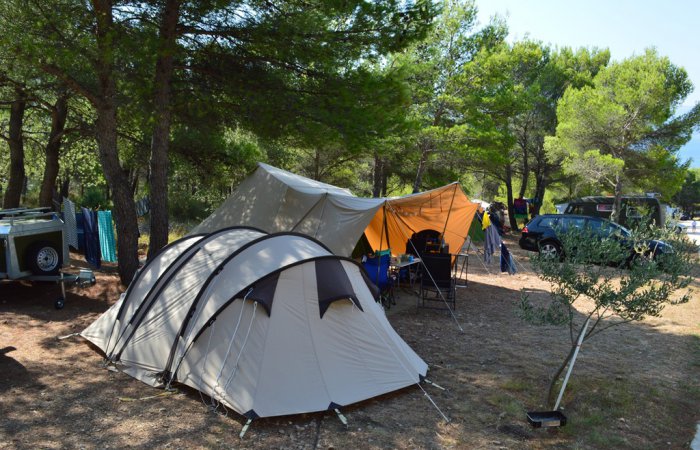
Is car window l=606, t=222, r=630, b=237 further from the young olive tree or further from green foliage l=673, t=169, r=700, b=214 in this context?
green foliage l=673, t=169, r=700, b=214

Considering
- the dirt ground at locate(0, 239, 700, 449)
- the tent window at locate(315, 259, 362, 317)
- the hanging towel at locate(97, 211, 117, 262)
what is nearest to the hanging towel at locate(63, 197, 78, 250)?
the hanging towel at locate(97, 211, 117, 262)

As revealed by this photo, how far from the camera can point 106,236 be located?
11.3 m

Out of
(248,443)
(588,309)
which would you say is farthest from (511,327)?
(248,443)

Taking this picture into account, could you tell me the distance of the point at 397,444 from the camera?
4.27 metres

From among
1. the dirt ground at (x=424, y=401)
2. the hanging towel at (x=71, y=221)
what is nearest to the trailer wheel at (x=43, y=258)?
the dirt ground at (x=424, y=401)

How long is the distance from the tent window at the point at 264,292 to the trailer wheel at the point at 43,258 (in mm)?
4823

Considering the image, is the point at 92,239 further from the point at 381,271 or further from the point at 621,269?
A: the point at 621,269

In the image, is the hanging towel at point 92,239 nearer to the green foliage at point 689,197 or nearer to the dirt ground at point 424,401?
the dirt ground at point 424,401

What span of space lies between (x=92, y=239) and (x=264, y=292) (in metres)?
7.20

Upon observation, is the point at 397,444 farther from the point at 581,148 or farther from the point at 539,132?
the point at 539,132

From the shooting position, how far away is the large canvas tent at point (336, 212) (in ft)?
27.5

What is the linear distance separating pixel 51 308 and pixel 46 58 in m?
3.72

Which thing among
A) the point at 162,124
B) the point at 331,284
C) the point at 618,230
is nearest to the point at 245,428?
the point at 331,284

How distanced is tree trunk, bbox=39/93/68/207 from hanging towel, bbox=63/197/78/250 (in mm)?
2084
